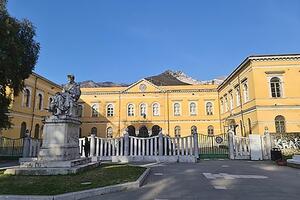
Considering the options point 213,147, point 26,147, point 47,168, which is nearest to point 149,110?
point 213,147

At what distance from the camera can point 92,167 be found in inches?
424

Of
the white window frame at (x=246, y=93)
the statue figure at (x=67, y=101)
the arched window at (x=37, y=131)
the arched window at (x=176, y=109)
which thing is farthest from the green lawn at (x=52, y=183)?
the arched window at (x=176, y=109)

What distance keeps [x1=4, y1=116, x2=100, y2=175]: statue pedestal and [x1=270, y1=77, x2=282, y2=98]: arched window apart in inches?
898

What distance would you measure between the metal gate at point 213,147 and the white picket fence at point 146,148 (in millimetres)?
2974

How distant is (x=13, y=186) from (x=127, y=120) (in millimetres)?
35811

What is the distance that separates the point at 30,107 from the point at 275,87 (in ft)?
94.1

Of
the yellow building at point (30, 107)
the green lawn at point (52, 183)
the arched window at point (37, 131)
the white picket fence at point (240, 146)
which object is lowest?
the green lawn at point (52, 183)

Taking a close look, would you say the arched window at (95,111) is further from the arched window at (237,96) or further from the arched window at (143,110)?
the arched window at (237,96)

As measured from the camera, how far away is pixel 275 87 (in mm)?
Result: 27078

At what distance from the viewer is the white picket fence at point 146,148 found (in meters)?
16.0

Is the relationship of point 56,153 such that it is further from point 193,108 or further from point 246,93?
point 193,108

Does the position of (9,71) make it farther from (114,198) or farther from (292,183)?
(292,183)

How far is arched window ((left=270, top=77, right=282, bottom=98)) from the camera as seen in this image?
88.2 feet

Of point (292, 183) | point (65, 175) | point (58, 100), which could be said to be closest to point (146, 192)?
point (65, 175)
